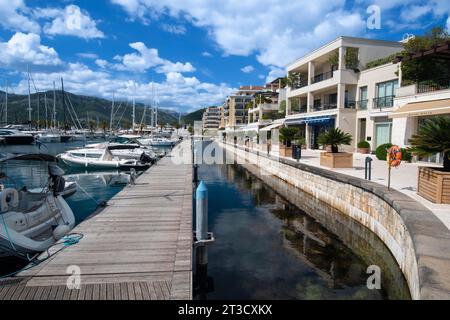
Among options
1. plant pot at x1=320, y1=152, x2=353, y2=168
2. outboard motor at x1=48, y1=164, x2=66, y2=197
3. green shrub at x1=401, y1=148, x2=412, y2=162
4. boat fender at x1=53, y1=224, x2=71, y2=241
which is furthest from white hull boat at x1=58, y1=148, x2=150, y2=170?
green shrub at x1=401, y1=148, x2=412, y2=162

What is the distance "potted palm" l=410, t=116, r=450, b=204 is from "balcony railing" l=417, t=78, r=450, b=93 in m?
11.0

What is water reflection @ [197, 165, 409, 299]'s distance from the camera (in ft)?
22.8

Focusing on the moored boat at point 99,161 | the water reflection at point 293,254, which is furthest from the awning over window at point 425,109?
the moored boat at point 99,161

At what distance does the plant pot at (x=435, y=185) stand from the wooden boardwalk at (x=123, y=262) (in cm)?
690

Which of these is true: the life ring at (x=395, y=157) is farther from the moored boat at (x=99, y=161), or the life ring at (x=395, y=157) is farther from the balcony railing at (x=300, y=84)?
the balcony railing at (x=300, y=84)

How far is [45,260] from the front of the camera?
19.7 feet

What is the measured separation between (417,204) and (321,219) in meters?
4.48

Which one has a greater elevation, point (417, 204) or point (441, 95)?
point (441, 95)

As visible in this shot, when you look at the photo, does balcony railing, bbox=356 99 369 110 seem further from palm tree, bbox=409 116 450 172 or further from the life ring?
the life ring

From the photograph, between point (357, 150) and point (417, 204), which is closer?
point (417, 204)

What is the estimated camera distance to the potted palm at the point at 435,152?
8469 mm

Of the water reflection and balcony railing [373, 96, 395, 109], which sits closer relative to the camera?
the water reflection
